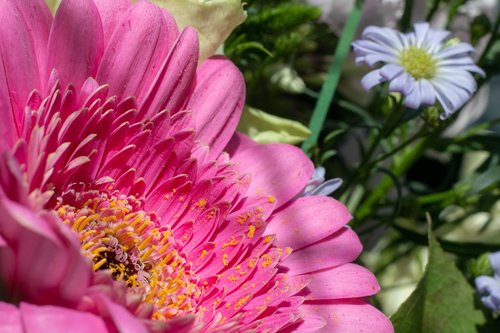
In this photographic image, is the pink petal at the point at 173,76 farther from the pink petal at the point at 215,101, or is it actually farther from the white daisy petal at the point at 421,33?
the white daisy petal at the point at 421,33

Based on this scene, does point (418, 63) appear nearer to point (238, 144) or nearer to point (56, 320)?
point (238, 144)

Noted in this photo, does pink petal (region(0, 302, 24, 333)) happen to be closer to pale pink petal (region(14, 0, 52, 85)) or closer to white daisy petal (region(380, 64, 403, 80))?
pale pink petal (region(14, 0, 52, 85))

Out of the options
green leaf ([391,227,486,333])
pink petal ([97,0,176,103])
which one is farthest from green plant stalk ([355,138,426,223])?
pink petal ([97,0,176,103])

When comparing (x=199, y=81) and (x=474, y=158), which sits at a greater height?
(x=199, y=81)

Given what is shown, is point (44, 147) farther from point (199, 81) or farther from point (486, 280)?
point (486, 280)

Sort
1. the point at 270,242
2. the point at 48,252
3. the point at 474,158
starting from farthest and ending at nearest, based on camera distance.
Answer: the point at 474,158
the point at 270,242
the point at 48,252

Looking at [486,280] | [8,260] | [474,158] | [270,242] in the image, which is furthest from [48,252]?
[474,158]

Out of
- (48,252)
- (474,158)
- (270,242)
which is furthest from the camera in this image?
(474,158)
